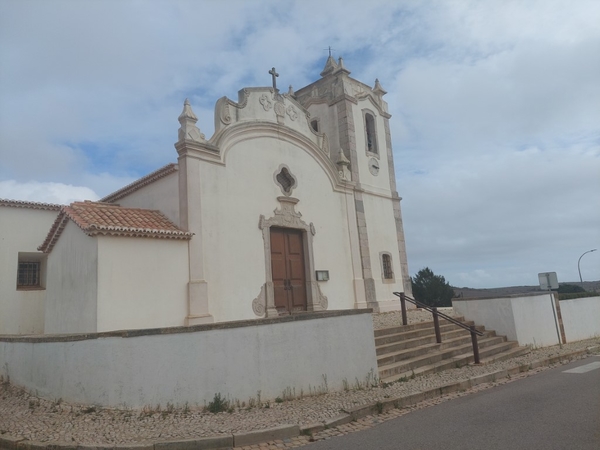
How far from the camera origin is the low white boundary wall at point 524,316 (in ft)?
40.8

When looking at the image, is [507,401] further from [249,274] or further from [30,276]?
Result: [30,276]

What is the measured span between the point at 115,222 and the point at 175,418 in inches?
200

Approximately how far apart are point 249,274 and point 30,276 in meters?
7.21

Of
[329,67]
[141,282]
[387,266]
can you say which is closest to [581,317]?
[387,266]

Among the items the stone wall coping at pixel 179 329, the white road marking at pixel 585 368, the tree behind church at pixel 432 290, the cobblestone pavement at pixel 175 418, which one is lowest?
the white road marking at pixel 585 368

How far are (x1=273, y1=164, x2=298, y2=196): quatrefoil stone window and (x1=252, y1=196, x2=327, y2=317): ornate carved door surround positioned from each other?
0.32 m

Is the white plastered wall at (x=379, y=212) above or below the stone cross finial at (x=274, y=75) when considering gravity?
below

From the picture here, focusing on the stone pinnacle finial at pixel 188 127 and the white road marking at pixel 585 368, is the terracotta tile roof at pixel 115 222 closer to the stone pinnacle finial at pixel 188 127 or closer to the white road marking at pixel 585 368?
the stone pinnacle finial at pixel 188 127

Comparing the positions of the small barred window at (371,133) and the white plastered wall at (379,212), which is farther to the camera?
the small barred window at (371,133)

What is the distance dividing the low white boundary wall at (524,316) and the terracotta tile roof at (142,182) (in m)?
9.42

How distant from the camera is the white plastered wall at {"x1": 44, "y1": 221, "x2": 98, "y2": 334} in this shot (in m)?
8.93

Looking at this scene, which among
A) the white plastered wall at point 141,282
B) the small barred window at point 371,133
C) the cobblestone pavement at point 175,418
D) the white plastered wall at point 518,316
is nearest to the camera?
the cobblestone pavement at point 175,418

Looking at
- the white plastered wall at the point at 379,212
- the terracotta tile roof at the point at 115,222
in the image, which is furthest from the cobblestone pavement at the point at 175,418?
the white plastered wall at the point at 379,212

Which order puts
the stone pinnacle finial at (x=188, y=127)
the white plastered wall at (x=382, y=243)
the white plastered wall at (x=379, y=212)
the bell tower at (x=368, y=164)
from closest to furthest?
1. the stone pinnacle finial at (x=188, y=127)
2. the bell tower at (x=368, y=164)
3. the white plastered wall at (x=382, y=243)
4. the white plastered wall at (x=379, y=212)
